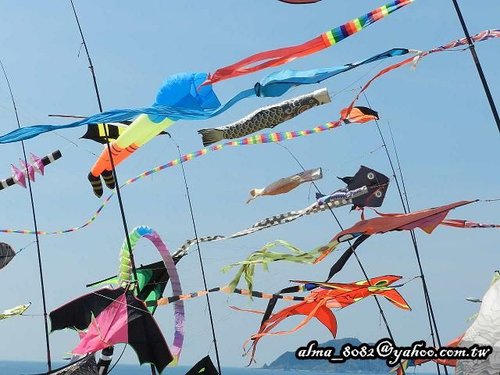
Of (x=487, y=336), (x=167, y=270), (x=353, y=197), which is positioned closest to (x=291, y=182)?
(x=353, y=197)

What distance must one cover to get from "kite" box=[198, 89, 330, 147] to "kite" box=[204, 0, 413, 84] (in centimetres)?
177

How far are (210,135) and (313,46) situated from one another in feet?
10.9

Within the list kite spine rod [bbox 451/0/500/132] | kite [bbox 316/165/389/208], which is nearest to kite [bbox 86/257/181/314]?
kite [bbox 316/165/389/208]

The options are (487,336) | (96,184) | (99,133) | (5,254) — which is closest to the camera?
(487,336)

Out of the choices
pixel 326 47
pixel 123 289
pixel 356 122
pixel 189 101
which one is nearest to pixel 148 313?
pixel 123 289

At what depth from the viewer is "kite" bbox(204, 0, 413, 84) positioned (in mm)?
11391

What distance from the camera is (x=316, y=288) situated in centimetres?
1548

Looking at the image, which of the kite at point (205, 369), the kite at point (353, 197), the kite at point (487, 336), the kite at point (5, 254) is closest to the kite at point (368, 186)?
the kite at point (353, 197)

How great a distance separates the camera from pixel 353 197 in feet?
51.4

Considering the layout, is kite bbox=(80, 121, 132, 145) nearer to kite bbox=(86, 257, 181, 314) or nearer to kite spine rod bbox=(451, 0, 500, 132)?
kite bbox=(86, 257, 181, 314)

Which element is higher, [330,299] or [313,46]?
[313,46]

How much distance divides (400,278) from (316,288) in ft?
6.70

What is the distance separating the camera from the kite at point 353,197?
15547 mm

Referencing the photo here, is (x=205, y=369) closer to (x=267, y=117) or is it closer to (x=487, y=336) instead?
(x=267, y=117)
